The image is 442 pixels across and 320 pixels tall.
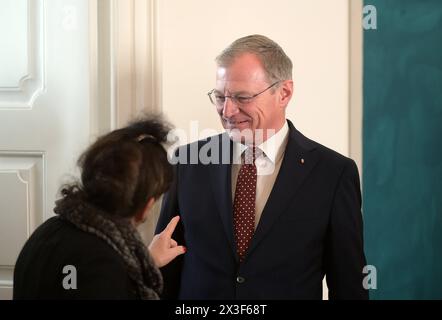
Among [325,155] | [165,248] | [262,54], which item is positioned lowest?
[165,248]

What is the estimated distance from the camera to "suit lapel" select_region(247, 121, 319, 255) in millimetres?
1605

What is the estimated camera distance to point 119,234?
3.96ft

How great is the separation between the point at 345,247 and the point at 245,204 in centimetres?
26

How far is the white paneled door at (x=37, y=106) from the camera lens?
2.06 meters

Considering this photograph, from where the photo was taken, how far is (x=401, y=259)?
2119 millimetres

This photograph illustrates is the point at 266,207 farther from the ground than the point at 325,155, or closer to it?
closer to it

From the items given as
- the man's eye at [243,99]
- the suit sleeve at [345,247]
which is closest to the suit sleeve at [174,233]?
Answer: the man's eye at [243,99]

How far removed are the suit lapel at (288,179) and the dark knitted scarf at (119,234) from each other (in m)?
0.39

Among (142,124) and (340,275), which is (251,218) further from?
(142,124)

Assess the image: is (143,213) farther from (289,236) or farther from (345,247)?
(345,247)
